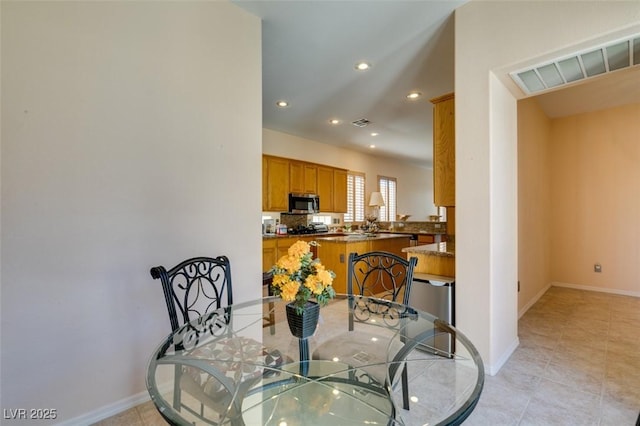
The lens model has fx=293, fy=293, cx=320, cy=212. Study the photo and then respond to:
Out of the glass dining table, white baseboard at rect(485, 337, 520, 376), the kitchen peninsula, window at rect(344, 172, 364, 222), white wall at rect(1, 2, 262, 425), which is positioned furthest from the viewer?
window at rect(344, 172, 364, 222)

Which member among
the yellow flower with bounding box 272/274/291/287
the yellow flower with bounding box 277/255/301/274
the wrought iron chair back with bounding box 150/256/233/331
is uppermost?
the yellow flower with bounding box 277/255/301/274

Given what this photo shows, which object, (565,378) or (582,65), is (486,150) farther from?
(565,378)

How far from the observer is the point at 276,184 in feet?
17.9

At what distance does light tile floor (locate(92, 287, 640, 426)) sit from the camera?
1728mm

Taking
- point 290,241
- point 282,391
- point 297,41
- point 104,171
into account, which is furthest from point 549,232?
point 104,171

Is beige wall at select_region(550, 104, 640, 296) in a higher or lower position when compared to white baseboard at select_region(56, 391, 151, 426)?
higher

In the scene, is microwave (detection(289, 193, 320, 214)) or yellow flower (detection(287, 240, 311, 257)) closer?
yellow flower (detection(287, 240, 311, 257))

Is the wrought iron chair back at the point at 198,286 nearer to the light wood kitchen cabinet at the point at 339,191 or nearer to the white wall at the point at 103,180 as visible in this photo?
the white wall at the point at 103,180

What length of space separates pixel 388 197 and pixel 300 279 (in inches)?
303

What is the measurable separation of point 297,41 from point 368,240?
Answer: 2.75 meters

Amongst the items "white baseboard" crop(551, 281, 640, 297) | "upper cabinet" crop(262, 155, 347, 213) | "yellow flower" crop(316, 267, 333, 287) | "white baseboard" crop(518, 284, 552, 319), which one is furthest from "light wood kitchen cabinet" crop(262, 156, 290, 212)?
"white baseboard" crop(551, 281, 640, 297)

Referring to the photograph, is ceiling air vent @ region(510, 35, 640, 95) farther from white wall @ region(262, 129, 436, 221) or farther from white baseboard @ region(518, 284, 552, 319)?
white wall @ region(262, 129, 436, 221)

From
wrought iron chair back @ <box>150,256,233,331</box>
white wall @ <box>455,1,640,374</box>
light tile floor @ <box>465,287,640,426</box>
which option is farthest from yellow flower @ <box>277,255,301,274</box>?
white wall @ <box>455,1,640,374</box>

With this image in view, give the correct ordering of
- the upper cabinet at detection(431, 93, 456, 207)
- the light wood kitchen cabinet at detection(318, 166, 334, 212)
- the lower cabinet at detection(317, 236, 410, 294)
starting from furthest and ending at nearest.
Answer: the light wood kitchen cabinet at detection(318, 166, 334, 212) → the lower cabinet at detection(317, 236, 410, 294) → the upper cabinet at detection(431, 93, 456, 207)
